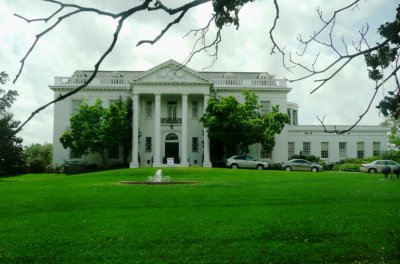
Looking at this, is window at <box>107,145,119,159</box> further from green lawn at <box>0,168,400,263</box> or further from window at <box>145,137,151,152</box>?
green lawn at <box>0,168,400,263</box>

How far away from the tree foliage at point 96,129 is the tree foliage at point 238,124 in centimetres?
826

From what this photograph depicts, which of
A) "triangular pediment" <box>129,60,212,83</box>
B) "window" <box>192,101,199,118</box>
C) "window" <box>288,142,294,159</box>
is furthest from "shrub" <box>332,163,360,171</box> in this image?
"window" <box>192,101,199,118</box>

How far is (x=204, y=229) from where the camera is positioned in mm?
10438

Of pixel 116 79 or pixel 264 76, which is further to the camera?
pixel 264 76

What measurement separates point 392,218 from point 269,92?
40037 millimetres

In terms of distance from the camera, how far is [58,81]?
50.1 m

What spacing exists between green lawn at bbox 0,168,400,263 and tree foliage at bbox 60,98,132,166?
92.2 ft

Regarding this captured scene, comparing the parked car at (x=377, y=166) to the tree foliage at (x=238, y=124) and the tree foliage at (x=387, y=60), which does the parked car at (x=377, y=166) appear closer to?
the tree foliage at (x=238, y=124)

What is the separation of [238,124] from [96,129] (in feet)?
45.1

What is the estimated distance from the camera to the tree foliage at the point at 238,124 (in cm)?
4309

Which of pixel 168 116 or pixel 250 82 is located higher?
pixel 250 82

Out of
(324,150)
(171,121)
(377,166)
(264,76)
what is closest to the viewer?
(377,166)

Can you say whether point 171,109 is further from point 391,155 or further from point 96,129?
point 391,155

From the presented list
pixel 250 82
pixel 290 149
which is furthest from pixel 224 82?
pixel 290 149
